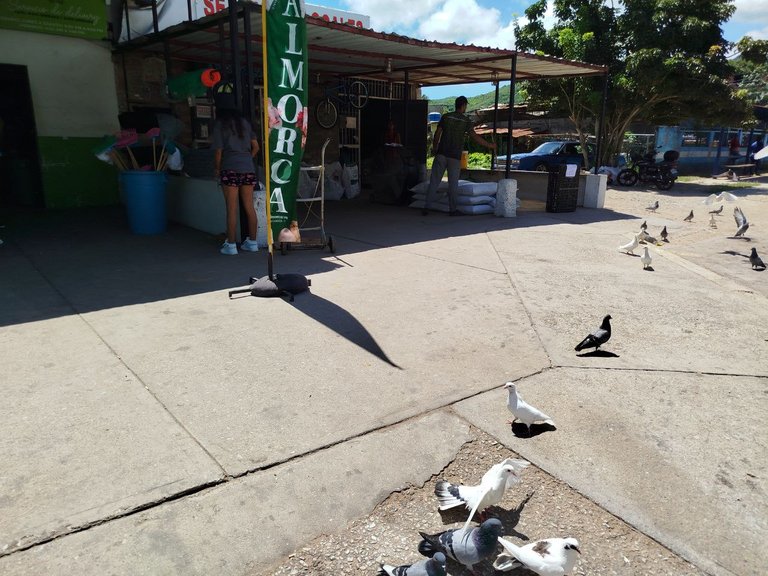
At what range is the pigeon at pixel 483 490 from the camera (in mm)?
2428

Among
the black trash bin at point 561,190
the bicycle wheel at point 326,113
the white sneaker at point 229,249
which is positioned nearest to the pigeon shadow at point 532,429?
the white sneaker at point 229,249

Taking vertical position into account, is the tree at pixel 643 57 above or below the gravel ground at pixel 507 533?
above

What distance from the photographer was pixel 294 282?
18.2ft

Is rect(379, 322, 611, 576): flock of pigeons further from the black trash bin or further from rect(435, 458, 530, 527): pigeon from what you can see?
the black trash bin

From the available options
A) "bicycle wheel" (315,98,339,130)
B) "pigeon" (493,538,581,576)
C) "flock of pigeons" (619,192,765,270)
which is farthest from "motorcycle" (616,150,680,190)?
"pigeon" (493,538,581,576)

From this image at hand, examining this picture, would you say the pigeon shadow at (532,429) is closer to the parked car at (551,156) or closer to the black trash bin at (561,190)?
the black trash bin at (561,190)

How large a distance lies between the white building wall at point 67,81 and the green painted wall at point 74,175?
0.21 metres

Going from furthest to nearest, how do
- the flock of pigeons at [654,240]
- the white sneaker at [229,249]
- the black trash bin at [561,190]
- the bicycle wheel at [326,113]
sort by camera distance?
the bicycle wheel at [326,113] < the black trash bin at [561,190] < the white sneaker at [229,249] < the flock of pigeons at [654,240]

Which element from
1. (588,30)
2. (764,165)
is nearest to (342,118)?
(588,30)

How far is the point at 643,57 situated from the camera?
53.6 ft

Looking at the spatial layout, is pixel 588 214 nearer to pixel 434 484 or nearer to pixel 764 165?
pixel 434 484

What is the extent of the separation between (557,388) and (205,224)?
6.42 m

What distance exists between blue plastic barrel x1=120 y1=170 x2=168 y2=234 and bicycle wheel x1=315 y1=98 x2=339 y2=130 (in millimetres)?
6671

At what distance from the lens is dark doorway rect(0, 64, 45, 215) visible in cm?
984
